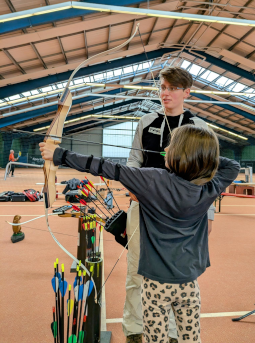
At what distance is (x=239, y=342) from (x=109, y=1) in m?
5.33

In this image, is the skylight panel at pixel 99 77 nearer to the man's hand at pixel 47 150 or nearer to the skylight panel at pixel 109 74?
the skylight panel at pixel 109 74

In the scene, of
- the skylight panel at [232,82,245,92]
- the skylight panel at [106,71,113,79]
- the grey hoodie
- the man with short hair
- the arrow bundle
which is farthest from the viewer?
the skylight panel at [232,82,245,92]

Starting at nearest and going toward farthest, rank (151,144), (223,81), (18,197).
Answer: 1. (151,144)
2. (18,197)
3. (223,81)

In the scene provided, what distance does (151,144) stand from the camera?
1246 millimetres

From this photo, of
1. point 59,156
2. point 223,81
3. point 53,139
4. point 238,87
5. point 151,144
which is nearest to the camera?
point 59,156

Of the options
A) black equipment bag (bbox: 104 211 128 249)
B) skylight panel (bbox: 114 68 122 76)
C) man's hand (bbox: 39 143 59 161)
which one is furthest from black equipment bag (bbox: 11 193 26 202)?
skylight panel (bbox: 114 68 122 76)

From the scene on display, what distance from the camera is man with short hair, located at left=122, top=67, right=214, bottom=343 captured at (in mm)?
1189

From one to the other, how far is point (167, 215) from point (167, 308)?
305 millimetres

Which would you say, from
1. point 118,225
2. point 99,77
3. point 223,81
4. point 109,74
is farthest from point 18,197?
point 223,81

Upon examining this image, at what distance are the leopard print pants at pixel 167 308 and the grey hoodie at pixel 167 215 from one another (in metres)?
0.04

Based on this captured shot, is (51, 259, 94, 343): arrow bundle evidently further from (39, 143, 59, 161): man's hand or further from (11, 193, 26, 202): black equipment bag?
(11, 193, 26, 202): black equipment bag

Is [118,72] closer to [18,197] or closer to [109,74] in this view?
[109,74]

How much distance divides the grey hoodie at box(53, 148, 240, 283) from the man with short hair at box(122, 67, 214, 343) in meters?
0.39

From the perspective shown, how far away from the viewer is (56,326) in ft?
3.00
